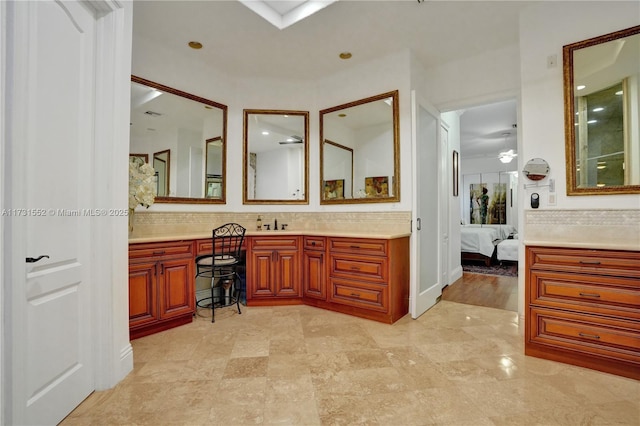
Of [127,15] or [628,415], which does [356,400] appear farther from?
[127,15]

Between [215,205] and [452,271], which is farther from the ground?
[215,205]

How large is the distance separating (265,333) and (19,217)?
Answer: 79.4 inches

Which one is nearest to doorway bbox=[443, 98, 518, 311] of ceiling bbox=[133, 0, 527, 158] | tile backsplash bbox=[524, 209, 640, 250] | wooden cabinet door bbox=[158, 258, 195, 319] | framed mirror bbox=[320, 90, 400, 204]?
ceiling bbox=[133, 0, 527, 158]

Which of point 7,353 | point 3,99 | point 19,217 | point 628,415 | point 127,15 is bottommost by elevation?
point 628,415

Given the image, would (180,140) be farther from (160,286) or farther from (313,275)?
(313,275)

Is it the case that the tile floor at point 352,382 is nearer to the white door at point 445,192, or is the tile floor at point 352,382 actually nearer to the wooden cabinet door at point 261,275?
the wooden cabinet door at point 261,275

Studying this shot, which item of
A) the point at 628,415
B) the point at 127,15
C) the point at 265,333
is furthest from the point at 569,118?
the point at 127,15

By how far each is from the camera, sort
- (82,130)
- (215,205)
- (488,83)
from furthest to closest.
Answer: (215,205) < (488,83) < (82,130)

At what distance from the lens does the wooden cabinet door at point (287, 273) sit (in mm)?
3607

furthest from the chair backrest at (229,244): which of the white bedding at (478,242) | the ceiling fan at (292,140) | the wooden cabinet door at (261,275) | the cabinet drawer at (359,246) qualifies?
the white bedding at (478,242)

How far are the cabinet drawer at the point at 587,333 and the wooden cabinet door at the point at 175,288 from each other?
10.1 feet

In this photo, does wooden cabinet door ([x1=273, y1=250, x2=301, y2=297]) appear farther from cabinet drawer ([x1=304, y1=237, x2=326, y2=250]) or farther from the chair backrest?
the chair backrest

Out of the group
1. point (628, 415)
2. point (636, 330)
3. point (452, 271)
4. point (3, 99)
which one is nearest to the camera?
point (3, 99)

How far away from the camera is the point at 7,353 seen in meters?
1.32
